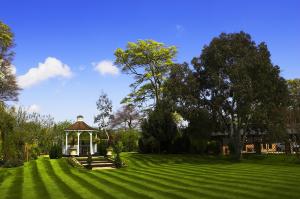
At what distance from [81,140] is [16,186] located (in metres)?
24.0

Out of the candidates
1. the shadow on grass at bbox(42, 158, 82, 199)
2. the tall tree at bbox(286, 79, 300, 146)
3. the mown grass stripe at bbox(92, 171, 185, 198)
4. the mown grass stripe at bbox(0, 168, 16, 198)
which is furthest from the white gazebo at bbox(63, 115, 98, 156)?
the tall tree at bbox(286, 79, 300, 146)

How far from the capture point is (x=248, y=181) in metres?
21.1

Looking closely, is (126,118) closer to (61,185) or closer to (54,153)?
(54,153)

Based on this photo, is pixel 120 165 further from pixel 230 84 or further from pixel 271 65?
pixel 271 65

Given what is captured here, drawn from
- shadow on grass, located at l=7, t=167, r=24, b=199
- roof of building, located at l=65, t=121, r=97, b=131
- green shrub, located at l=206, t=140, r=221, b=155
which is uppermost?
roof of building, located at l=65, t=121, r=97, b=131

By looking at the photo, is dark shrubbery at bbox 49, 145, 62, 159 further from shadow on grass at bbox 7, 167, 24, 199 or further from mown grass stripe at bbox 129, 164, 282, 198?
mown grass stripe at bbox 129, 164, 282, 198

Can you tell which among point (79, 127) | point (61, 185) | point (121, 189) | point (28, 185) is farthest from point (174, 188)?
point (79, 127)

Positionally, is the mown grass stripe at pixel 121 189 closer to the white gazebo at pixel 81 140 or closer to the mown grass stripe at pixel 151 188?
the mown grass stripe at pixel 151 188

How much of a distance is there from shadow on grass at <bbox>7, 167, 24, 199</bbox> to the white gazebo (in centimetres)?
1249

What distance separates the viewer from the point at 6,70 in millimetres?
42094

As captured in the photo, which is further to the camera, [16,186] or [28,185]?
[28,185]

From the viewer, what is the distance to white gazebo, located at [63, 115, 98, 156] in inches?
1655

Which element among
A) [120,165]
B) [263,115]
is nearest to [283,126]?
[263,115]

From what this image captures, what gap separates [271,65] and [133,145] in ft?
90.1
